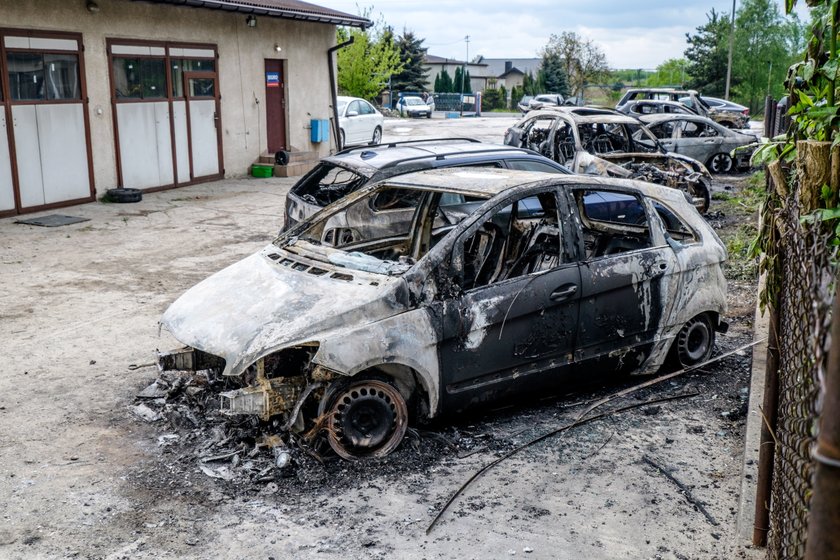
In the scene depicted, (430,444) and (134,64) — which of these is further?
(134,64)

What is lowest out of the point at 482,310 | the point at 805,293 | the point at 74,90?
the point at 482,310

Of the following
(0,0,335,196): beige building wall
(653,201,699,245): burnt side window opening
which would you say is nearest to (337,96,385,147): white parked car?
(0,0,335,196): beige building wall

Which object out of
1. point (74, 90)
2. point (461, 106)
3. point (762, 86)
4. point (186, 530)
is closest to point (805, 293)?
point (186, 530)

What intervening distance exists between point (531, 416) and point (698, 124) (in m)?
16.1

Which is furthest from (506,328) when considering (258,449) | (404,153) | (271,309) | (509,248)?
(404,153)

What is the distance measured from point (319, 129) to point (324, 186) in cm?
1307

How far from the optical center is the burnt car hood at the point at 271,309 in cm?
505

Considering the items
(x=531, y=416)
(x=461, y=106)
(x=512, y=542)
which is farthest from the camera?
(x=461, y=106)

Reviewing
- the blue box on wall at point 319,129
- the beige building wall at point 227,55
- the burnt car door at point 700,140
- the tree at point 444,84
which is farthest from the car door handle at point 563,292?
the tree at point 444,84

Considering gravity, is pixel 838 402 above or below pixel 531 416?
above

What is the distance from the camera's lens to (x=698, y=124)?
66.4 feet

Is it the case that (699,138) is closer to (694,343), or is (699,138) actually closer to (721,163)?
(721,163)

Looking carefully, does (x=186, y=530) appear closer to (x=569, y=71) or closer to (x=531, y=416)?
(x=531, y=416)

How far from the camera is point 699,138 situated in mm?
20016
